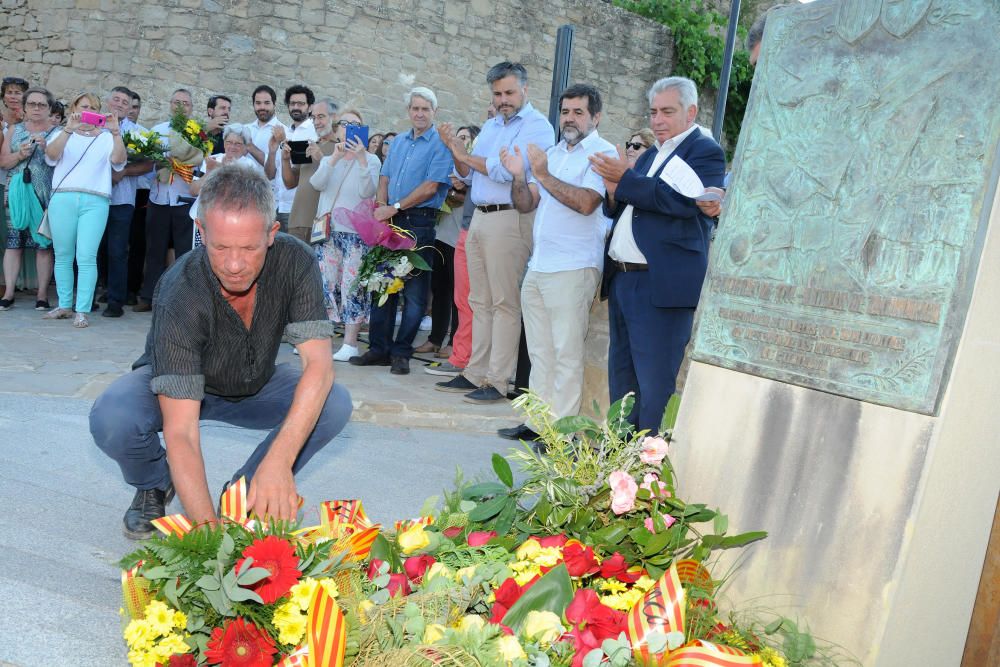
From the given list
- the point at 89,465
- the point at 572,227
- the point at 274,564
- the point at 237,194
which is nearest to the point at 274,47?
the point at 572,227

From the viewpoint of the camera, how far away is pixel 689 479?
8.55ft

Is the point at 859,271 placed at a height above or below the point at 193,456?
above

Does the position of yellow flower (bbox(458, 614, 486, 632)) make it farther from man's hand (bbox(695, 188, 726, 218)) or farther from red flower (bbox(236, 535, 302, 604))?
man's hand (bbox(695, 188, 726, 218))

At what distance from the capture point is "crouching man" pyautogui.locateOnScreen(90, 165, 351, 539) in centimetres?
277

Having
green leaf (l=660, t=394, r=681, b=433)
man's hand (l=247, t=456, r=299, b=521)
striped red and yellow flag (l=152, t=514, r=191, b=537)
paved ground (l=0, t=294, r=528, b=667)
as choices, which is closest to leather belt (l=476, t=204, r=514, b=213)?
paved ground (l=0, t=294, r=528, b=667)

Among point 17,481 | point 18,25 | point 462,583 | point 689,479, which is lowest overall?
point 17,481

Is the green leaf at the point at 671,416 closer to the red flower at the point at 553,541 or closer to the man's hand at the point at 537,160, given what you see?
the red flower at the point at 553,541

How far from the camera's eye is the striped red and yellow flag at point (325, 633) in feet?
6.31

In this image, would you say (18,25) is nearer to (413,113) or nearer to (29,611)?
(413,113)

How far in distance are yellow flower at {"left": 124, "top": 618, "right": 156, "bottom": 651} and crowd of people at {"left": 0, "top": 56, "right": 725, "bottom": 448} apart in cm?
146

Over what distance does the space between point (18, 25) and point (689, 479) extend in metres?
12.3

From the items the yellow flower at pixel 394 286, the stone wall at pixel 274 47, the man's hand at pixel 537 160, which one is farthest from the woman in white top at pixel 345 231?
the stone wall at pixel 274 47

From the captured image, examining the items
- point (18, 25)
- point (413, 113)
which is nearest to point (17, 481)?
point (413, 113)

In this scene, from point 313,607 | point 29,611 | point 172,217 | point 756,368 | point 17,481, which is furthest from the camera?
point 172,217
